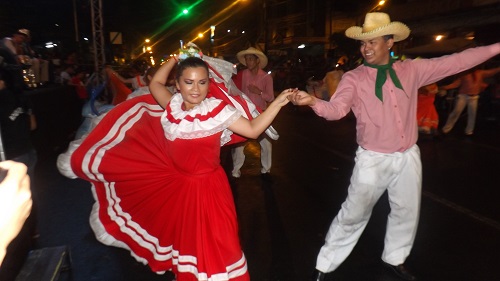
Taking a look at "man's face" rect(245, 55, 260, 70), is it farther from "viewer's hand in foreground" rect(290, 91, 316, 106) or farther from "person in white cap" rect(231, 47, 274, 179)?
"viewer's hand in foreground" rect(290, 91, 316, 106)

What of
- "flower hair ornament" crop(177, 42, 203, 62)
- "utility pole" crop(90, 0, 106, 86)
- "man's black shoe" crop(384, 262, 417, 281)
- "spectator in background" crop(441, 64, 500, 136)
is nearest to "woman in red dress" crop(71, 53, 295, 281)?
"flower hair ornament" crop(177, 42, 203, 62)

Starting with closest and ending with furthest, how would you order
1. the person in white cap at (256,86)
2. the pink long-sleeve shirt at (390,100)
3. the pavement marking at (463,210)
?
the pink long-sleeve shirt at (390,100), the pavement marking at (463,210), the person in white cap at (256,86)

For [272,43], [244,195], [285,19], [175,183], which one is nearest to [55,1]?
[272,43]

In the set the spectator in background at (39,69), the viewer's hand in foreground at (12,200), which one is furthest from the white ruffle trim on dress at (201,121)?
the spectator in background at (39,69)

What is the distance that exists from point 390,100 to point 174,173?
169 centimetres

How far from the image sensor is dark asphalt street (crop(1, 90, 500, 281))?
142 inches

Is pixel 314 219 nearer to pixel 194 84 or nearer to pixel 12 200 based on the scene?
pixel 194 84

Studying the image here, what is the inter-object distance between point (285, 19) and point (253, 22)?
34.4ft

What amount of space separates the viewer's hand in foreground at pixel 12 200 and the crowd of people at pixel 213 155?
5.37 feet

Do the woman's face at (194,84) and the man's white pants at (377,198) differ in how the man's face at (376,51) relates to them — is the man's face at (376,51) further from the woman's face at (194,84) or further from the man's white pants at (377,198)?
the woman's face at (194,84)

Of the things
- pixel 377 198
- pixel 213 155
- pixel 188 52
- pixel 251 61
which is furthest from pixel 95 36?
pixel 377 198

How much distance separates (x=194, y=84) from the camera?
2.78 meters

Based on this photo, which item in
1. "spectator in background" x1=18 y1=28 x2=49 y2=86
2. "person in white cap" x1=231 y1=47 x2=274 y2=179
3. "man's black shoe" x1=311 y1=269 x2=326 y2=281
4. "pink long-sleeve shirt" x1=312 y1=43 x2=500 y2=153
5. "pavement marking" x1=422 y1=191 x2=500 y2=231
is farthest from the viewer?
"spectator in background" x1=18 y1=28 x2=49 y2=86

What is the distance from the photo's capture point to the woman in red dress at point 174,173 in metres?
2.74
